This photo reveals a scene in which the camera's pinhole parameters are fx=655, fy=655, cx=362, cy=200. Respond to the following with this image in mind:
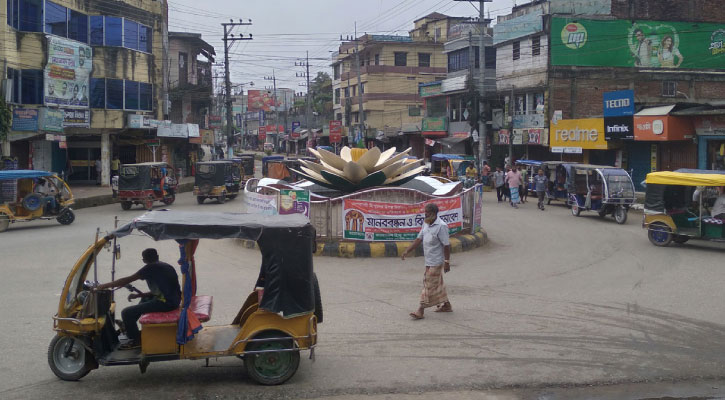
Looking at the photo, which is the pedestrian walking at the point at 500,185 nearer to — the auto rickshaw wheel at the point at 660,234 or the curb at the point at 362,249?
the auto rickshaw wheel at the point at 660,234

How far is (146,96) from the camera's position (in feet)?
127

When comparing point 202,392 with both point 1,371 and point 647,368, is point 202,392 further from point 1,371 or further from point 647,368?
point 647,368

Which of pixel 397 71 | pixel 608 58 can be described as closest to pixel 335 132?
pixel 397 71

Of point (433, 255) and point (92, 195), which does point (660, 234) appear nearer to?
point (433, 255)

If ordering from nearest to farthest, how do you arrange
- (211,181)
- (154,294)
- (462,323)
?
1. (154,294)
2. (462,323)
3. (211,181)

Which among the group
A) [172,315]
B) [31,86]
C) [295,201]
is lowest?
[172,315]

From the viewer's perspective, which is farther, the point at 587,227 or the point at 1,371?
the point at 587,227

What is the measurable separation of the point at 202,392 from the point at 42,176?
16.0 m

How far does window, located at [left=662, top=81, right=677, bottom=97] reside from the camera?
37344 mm

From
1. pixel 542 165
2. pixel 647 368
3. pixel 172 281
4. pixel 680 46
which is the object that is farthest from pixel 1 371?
pixel 680 46

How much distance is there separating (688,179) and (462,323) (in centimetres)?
903

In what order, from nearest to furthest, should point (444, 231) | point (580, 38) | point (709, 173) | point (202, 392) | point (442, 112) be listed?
1. point (202, 392)
2. point (444, 231)
3. point (709, 173)
4. point (580, 38)
5. point (442, 112)

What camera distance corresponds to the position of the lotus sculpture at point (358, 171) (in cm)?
1677

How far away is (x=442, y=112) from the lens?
53000mm
